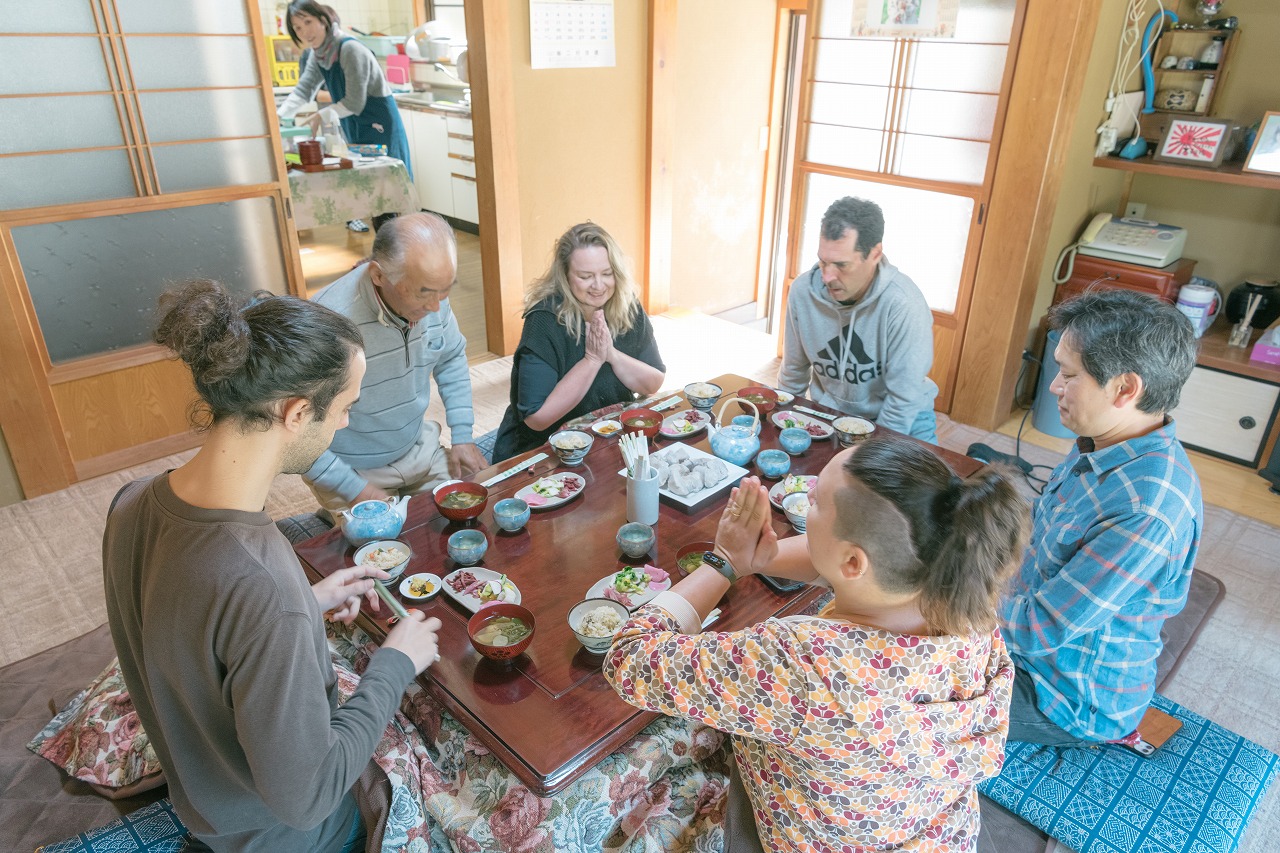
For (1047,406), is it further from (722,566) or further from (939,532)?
(939,532)

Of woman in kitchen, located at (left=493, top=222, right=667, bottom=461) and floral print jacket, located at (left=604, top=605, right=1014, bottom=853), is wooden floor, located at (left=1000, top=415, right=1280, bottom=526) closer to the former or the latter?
woman in kitchen, located at (left=493, top=222, right=667, bottom=461)

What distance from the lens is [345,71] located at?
5.25m

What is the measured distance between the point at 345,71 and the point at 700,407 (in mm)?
4128

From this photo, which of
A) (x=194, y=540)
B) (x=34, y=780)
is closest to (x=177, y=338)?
(x=194, y=540)

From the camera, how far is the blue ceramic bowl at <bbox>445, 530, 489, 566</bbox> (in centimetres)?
171

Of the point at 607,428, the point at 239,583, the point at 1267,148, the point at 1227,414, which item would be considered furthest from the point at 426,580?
the point at 1267,148

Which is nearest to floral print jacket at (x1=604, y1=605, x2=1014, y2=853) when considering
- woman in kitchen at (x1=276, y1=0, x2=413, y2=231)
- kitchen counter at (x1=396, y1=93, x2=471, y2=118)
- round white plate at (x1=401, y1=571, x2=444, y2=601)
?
round white plate at (x1=401, y1=571, x2=444, y2=601)

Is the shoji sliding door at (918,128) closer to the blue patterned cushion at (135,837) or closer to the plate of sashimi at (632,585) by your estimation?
the plate of sashimi at (632,585)

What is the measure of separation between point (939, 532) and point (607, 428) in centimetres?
136

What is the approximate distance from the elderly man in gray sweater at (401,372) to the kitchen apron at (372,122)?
3299 millimetres

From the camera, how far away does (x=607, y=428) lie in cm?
232

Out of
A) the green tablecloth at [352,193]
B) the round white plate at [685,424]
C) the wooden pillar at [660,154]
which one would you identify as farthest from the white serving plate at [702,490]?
the green tablecloth at [352,193]

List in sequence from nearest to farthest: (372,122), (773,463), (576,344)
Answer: (773,463) < (576,344) < (372,122)

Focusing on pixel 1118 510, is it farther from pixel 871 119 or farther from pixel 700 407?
pixel 871 119
